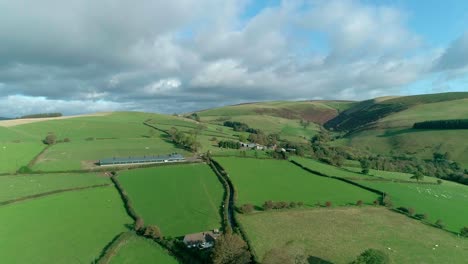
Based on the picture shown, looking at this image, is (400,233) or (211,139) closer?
(400,233)

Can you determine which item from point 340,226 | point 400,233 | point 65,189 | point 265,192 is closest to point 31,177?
point 65,189

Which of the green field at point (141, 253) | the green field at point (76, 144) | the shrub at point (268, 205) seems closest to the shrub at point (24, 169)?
the green field at point (76, 144)

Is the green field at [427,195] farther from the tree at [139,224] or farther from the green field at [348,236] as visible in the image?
the tree at [139,224]

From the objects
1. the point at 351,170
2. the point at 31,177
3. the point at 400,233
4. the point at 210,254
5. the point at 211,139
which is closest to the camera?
the point at 210,254

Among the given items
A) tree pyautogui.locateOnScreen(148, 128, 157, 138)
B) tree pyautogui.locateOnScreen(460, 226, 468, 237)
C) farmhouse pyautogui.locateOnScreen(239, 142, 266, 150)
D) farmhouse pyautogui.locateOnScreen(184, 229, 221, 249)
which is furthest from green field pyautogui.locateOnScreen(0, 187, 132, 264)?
tree pyautogui.locateOnScreen(148, 128, 157, 138)

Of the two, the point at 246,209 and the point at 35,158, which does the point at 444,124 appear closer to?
the point at 246,209

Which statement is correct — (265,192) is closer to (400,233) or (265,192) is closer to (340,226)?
(340,226)

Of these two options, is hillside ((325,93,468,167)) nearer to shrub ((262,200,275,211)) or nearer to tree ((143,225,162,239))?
shrub ((262,200,275,211))
